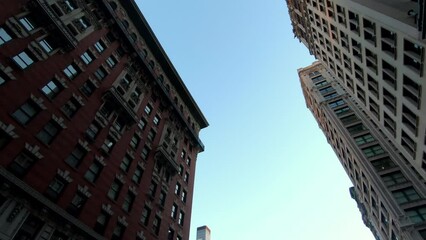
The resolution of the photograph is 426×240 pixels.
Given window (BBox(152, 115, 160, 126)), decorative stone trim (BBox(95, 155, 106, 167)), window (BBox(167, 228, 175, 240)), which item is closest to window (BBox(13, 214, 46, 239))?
decorative stone trim (BBox(95, 155, 106, 167))

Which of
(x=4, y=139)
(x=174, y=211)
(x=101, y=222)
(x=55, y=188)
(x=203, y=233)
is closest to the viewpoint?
(x=4, y=139)

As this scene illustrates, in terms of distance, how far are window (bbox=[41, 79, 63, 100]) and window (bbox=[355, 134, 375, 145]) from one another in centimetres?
5191

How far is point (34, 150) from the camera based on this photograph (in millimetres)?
22234

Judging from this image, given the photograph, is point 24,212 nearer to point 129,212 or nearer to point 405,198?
point 129,212

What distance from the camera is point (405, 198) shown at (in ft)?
152

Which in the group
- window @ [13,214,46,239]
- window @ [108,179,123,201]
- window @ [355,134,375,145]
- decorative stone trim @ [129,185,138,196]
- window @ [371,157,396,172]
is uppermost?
window @ [355,134,375,145]

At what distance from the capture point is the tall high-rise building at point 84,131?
21.5m

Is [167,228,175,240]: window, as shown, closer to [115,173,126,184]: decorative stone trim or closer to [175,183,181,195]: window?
[175,183,181,195]: window

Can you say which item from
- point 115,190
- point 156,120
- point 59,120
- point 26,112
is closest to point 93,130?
point 59,120

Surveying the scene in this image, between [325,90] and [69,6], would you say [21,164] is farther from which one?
[325,90]

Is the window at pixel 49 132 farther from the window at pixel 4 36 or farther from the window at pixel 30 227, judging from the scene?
the window at pixel 4 36

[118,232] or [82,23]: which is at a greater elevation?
[82,23]

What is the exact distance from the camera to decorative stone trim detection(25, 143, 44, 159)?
71.8ft

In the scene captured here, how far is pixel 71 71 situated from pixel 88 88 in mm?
2427
